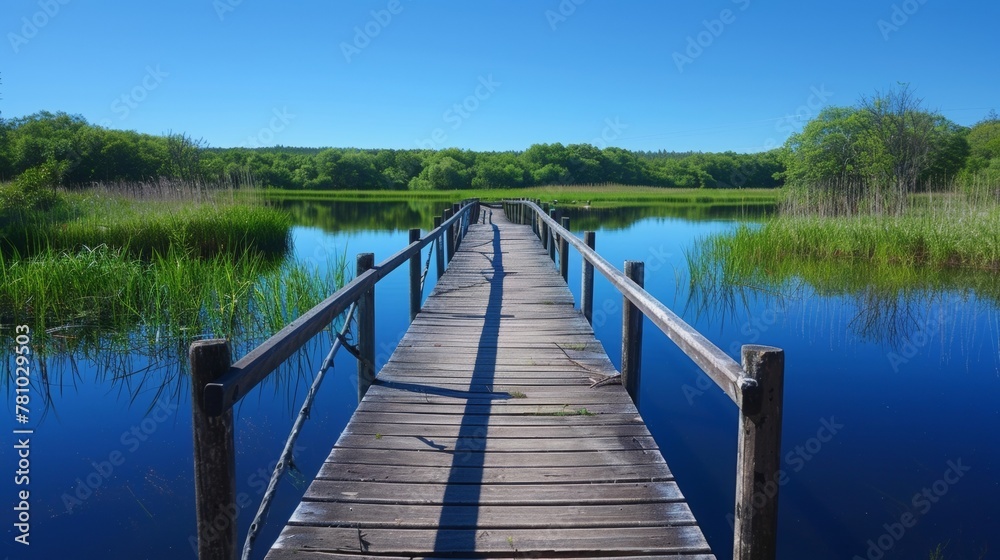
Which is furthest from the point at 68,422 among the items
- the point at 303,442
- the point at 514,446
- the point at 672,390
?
the point at 672,390

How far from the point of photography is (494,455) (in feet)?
10.3

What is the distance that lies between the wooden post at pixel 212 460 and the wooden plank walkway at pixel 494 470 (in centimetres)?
49

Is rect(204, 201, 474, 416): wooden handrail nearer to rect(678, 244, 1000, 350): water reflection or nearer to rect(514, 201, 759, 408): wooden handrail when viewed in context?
rect(514, 201, 759, 408): wooden handrail

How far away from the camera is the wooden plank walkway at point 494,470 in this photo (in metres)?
2.39

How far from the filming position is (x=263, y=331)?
745cm

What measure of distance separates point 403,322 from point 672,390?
430cm

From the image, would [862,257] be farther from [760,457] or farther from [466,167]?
[466,167]

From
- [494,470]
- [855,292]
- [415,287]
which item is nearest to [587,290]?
[415,287]

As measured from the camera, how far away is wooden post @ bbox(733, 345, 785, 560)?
1815 millimetres

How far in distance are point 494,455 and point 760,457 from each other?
5.04ft

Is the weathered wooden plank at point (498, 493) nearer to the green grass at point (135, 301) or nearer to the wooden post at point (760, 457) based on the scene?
the wooden post at point (760, 457)

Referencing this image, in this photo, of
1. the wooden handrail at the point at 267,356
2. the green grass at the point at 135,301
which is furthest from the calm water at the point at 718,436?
the wooden handrail at the point at 267,356

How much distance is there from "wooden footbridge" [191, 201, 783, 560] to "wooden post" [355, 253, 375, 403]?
1 centimetres

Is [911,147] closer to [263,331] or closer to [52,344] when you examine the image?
[263,331]
